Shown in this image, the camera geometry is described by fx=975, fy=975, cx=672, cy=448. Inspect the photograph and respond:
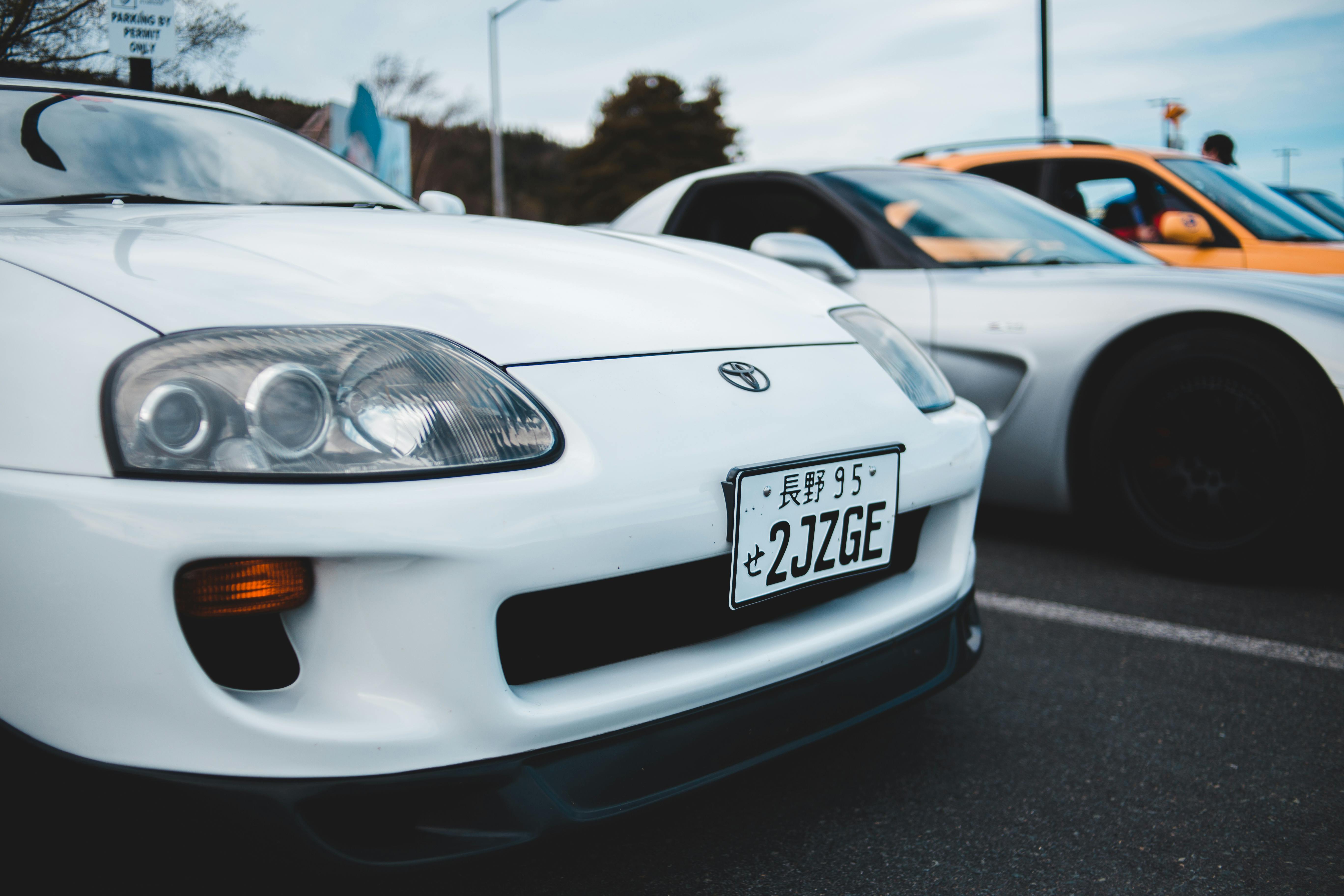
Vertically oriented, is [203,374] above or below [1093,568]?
above

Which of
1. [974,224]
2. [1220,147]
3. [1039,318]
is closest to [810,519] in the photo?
[1039,318]

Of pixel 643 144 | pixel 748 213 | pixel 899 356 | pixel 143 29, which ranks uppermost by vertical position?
pixel 643 144

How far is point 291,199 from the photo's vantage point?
207 centimetres

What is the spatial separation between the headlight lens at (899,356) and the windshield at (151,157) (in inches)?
43.8

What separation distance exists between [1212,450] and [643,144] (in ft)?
149

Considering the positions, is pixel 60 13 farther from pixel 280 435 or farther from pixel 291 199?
pixel 280 435

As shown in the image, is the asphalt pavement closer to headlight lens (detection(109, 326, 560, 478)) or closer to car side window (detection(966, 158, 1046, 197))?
headlight lens (detection(109, 326, 560, 478))

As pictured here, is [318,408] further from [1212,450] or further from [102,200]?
[1212,450]

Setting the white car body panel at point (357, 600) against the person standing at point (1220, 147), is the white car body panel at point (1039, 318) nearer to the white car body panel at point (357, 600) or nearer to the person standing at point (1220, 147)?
the white car body panel at point (357, 600)

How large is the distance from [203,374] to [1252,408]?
8.03 feet

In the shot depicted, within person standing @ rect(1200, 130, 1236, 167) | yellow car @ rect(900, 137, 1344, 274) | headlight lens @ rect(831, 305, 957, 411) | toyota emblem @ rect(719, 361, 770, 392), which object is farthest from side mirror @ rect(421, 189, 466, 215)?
person standing @ rect(1200, 130, 1236, 167)

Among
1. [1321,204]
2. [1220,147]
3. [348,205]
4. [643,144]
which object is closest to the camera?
[348,205]

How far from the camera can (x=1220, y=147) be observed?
6418 mm

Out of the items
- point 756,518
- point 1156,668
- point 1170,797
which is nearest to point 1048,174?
point 1156,668
